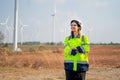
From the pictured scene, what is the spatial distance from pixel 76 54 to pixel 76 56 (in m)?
0.03

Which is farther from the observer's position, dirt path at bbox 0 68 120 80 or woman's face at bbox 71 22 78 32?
dirt path at bbox 0 68 120 80

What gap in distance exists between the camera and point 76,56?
5.04 meters

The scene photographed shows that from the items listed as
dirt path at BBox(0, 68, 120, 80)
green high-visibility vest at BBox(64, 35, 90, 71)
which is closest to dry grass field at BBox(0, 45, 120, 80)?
dirt path at BBox(0, 68, 120, 80)

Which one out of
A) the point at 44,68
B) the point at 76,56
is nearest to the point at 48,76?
the point at 44,68

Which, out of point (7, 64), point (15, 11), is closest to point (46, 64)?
point (7, 64)

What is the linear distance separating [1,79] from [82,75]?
24.1 ft

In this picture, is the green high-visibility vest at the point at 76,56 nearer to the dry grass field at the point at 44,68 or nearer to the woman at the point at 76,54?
the woman at the point at 76,54

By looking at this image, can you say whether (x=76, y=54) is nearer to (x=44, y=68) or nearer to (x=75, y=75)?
(x=75, y=75)

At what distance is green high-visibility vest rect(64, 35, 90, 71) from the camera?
196 inches

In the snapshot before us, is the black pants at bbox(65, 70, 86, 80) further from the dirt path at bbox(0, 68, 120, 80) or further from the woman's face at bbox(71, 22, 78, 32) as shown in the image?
the dirt path at bbox(0, 68, 120, 80)

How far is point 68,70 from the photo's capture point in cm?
500

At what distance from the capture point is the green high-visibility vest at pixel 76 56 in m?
4.98

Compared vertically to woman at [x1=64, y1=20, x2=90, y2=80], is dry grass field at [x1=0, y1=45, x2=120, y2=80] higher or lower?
lower

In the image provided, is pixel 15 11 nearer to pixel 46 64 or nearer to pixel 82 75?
pixel 46 64
